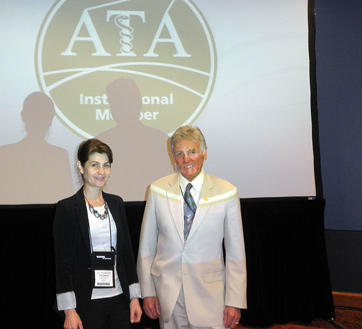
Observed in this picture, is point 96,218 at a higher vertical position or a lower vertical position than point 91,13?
lower

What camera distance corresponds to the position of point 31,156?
351 centimetres

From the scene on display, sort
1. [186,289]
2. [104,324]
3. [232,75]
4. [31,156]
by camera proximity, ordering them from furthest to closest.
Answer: [232,75] < [31,156] < [186,289] < [104,324]

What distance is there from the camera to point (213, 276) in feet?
7.04

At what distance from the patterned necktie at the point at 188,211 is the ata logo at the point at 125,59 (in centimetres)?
154

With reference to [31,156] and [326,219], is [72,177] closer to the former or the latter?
[31,156]

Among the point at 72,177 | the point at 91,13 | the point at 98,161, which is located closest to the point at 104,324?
the point at 98,161

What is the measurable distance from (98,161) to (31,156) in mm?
1761

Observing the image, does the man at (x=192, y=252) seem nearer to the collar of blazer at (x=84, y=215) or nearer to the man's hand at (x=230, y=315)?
the man's hand at (x=230, y=315)

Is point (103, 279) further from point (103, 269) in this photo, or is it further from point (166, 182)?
point (166, 182)

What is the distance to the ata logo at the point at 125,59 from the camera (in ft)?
11.7

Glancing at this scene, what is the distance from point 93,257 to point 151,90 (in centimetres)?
211

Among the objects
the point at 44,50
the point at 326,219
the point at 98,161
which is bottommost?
the point at 326,219

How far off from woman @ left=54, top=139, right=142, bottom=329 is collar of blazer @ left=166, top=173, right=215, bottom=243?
0.96 feet

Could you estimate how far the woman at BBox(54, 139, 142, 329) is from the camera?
1.83 m
